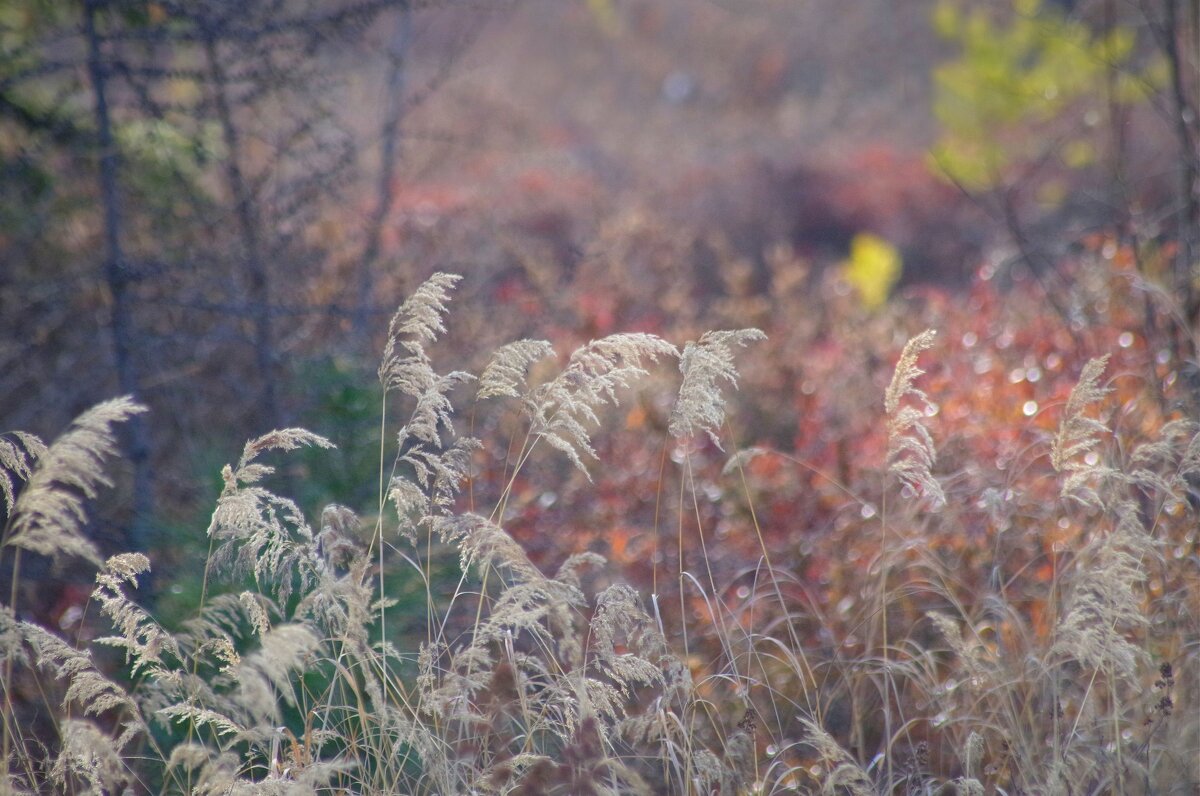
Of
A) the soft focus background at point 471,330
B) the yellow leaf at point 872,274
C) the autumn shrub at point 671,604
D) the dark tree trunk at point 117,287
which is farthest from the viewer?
the yellow leaf at point 872,274

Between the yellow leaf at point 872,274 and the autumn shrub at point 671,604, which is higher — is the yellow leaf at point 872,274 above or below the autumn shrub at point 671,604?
above

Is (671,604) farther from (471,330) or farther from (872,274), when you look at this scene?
(872,274)

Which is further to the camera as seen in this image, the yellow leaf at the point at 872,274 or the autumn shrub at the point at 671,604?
the yellow leaf at the point at 872,274

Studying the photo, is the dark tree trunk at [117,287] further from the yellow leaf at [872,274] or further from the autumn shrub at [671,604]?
the yellow leaf at [872,274]

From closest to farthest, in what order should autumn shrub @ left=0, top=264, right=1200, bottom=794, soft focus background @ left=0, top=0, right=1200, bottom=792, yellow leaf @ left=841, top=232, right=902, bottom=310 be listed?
autumn shrub @ left=0, top=264, right=1200, bottom=794 → soft focus background @ left=0, top=0, right=1200, bottom=792 → yellow leaf @ left=841, top=232, right=902, bottom=310

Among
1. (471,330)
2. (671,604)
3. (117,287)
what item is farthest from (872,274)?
(117,287)

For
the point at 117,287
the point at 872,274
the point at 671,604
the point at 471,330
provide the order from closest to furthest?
the point at 117,287
the point at 671,604
the point at 471,330
the point at 872,274

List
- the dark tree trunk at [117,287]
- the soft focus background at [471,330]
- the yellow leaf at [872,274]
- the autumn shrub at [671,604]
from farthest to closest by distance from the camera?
the yellow leaf at [872,274], the dark tree trunk at [117,287], the soft focus background at [471,330], the autumn shrub at [671,604]

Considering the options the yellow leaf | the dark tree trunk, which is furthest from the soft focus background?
the yellow leaf

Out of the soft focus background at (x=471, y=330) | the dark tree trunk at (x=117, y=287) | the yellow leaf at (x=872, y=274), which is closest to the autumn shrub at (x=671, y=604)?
the soft focus background at (x=471, y=330)

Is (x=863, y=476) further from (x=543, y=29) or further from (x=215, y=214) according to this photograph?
(x=543, y=29)

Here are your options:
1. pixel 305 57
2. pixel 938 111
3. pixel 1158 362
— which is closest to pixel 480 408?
pixel 305 57

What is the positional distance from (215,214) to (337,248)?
0.61 meters

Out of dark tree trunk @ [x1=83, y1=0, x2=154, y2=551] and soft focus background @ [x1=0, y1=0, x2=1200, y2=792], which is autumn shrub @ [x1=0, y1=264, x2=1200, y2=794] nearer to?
soft focus background @ [x1=0, y1=0, x2=1200, y2=792]
